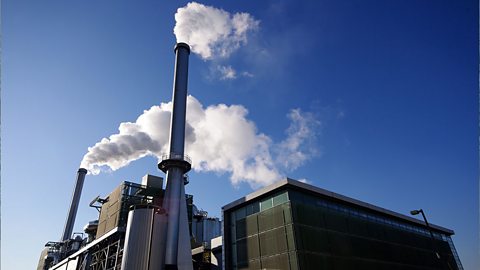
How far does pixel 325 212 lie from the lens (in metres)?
29.5

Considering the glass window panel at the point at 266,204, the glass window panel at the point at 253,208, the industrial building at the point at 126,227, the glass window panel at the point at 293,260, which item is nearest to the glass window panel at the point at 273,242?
the glass window panel at the point at 293,260

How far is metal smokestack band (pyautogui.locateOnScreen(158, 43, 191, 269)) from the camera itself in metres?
39.1

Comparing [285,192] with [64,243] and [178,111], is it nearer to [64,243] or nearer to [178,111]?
[178,111]

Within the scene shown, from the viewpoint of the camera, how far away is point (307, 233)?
26.3 metres

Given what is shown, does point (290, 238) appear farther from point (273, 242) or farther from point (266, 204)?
point (266, 204)

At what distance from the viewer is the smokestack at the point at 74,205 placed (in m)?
82.0

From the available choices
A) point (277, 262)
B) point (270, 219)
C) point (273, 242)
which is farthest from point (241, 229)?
point (277, 262)

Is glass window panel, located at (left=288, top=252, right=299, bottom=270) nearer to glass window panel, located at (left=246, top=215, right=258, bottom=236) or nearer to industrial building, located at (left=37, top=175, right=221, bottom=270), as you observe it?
glass window panel, located at (left=246, top=215, right=258, bottom=236)

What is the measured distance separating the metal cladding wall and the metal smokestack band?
2.40 metres

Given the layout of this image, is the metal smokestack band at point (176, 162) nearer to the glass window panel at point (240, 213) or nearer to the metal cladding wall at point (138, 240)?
the metal cladding wall at point (138, 240)

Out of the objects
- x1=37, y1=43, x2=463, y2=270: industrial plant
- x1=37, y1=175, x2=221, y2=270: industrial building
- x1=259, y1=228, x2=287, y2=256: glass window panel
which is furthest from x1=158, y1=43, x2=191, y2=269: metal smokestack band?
x1=259, y1=228, x2=287, y2=256: glass window panel

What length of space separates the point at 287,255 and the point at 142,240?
20245mm

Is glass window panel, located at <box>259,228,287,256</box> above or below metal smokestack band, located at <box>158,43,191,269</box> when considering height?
below

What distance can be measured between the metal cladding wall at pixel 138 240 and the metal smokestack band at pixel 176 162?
2.40 m
